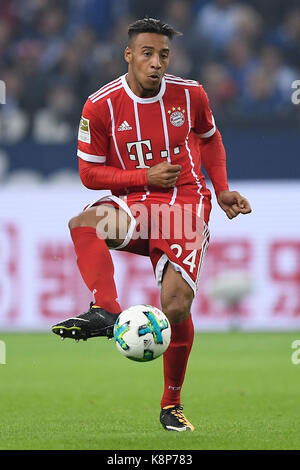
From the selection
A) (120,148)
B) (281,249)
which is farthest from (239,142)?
(120,148)

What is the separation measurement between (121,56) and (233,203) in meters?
7.97

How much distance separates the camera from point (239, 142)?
12.1 m

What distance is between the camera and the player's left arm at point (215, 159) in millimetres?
5562

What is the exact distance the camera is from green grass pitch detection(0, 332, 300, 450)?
4.95 metres

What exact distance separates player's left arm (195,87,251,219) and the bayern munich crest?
16 cm

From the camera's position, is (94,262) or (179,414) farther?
(179,414)

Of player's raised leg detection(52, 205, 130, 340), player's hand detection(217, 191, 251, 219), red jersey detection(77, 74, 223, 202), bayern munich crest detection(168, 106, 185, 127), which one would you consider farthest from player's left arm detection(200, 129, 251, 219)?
player's raised leg detection(52, 205, 130, 340)

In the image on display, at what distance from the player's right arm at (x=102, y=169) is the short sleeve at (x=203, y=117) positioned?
A: 21.2 inches

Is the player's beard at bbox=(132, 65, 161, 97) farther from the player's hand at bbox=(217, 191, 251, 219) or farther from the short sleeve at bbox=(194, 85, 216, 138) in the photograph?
the player's hand at bbox=(217, 191, 251, 219)

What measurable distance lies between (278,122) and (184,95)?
686cm

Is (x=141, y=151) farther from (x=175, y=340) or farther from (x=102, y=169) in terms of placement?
(x=175, y=340)

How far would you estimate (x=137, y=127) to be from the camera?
213 inches

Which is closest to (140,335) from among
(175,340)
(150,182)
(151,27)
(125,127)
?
(175,340)

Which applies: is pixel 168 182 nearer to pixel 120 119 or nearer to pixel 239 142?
pixel 120 119
